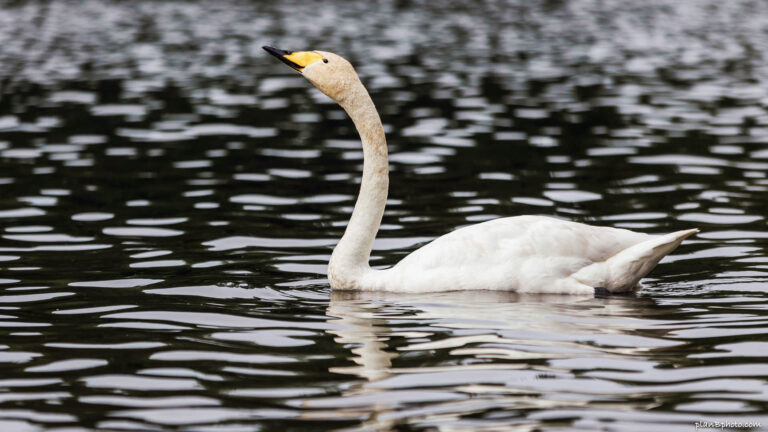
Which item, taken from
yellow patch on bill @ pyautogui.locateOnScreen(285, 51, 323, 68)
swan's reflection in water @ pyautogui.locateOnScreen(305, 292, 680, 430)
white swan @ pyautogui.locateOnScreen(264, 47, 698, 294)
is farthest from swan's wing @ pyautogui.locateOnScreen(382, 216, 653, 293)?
yellow patch on bill @ pyautogui.locateOnScreen(285, 51, 323, 68)

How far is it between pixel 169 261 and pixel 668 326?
4919 millimetres

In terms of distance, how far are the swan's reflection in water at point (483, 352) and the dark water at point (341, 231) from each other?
3cm

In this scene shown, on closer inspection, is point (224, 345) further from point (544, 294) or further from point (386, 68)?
point (386, 68)

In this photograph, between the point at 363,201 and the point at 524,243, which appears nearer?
the point at 524,243

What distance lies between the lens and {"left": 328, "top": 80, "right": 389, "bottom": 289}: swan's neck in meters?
9.62

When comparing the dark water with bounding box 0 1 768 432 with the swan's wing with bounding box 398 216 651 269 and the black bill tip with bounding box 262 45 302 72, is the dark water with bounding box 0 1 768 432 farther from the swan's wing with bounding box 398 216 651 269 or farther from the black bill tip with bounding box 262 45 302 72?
the black bill tip with bounding box 262 45 302 72

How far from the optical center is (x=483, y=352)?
7414mm

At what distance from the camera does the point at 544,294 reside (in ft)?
30.1

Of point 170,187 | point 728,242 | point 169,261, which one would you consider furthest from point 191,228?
point 728,242

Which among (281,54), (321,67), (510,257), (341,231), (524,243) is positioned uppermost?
(281,54)

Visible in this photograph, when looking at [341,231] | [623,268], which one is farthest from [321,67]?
[341,231]

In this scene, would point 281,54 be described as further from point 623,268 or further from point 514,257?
point 623,268

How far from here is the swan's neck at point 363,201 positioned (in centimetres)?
962

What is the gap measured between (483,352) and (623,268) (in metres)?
2.19
